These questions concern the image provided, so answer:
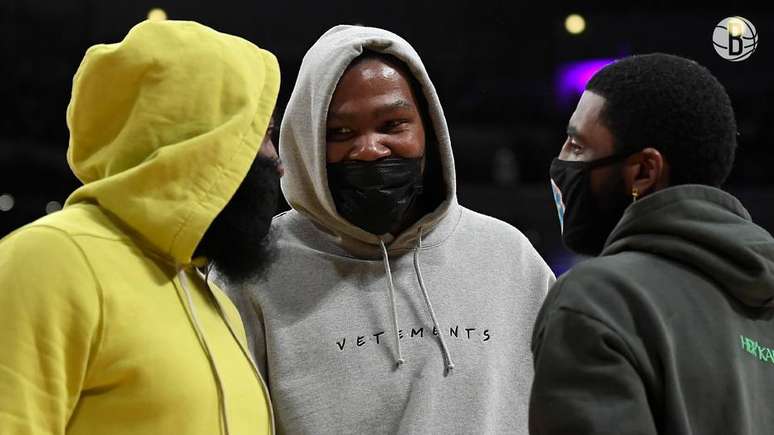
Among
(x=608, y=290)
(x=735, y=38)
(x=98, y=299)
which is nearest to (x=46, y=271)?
(x=98, y=299)

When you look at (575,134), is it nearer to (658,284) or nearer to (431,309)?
(658,284)

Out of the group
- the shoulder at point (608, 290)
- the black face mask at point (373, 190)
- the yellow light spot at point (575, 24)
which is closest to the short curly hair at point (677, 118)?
the shoulder at point (608, 290)

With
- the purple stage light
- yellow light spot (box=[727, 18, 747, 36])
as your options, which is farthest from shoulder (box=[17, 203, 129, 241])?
the purple stage light

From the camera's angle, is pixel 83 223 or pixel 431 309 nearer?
pixel 83 223

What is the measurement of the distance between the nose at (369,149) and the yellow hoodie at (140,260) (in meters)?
0.25

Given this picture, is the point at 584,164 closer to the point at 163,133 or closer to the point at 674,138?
the point at 674,138

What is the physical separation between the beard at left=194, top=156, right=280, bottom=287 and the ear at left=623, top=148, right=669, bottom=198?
0.49 metres

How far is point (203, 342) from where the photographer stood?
4.48 feet

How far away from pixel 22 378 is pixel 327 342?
0.59 m

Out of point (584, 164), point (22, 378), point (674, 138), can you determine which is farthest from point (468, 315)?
point (22, 378)

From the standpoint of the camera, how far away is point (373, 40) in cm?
175

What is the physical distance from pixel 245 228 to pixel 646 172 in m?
0.54

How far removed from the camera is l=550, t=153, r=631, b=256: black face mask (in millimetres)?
1390

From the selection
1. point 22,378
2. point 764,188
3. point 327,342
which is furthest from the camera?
point 764,188
